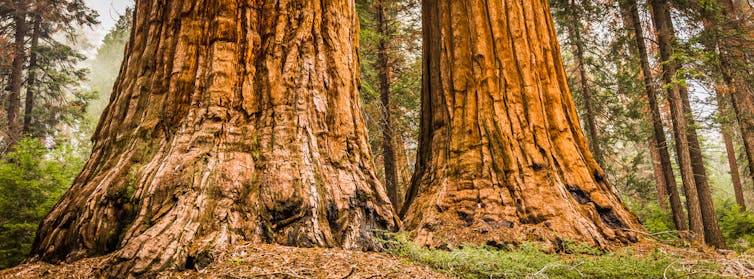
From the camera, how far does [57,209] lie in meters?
3.67

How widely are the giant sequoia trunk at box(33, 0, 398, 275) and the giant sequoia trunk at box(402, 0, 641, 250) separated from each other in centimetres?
161

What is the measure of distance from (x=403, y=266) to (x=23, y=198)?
6.02 m

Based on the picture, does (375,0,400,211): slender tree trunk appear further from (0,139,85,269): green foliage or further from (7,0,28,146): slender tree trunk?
(7,0,28,146): slender tree trunk

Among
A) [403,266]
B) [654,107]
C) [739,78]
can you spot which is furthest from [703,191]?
[403,266]

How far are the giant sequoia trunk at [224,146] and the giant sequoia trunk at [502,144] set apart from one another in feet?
5.29

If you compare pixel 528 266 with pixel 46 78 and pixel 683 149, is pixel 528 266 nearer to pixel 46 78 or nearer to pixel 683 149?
pixel 683 149

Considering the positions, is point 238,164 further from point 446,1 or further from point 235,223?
point 446,1

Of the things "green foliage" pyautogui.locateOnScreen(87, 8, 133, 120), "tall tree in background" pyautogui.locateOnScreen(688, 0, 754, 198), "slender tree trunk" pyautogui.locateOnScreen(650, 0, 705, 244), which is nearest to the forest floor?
"slender tree trunk" pyautogui.locateOnScreen(650, 0, 705, 244)

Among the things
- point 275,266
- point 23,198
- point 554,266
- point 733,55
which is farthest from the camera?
point 733,55

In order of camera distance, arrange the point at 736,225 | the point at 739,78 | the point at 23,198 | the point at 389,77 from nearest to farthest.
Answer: the point at 23,198
the point at 739,78
the point at 736,225
the point at 389,77

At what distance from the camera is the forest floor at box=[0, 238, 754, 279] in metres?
2.77

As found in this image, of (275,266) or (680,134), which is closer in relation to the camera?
(275,266)

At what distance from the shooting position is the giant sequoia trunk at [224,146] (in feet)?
10.6

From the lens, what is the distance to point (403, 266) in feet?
10.7
